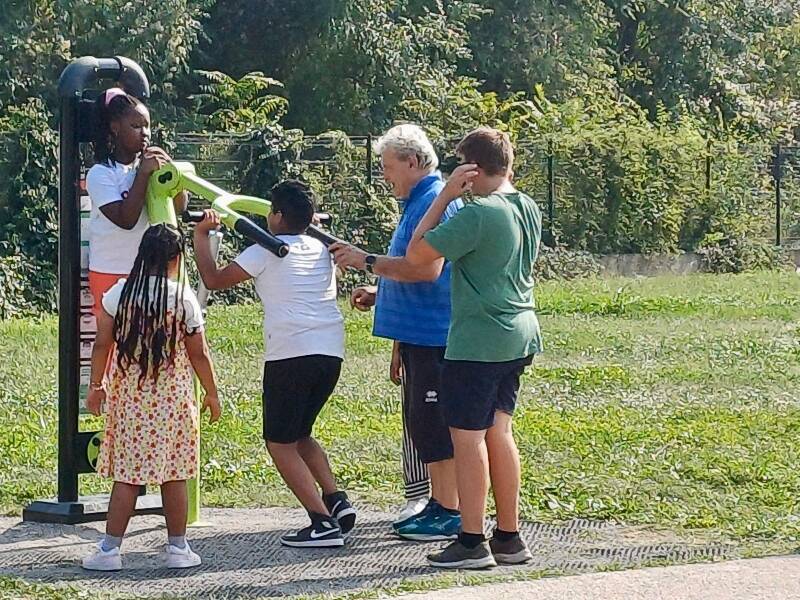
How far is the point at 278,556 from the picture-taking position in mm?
6484

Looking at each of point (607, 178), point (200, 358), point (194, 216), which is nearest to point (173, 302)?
point (200, 358)

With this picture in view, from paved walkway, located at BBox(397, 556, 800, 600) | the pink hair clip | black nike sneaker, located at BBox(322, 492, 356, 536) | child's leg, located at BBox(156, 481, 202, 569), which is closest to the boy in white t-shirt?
black nike sneaker, located at BBox(322, 492, 356, 536)

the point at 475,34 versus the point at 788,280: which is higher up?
the point at 475,34

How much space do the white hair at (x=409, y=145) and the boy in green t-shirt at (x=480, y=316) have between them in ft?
1.75

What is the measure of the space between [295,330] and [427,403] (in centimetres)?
76

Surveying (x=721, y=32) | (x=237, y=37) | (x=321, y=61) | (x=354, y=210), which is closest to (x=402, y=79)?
(x=321, y=61)

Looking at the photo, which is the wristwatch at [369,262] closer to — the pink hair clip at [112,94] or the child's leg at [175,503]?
the child's leg at [175,503]

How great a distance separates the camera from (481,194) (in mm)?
6215

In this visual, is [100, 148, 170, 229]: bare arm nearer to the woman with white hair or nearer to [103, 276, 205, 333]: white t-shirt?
[103, 276, 205, 333]: white t-shirt

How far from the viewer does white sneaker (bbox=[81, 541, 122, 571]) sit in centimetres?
613

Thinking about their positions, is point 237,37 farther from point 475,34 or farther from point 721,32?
point 721,32

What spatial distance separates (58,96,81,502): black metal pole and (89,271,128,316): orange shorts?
0.75 feet

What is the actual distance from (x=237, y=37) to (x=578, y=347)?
15.1 metres

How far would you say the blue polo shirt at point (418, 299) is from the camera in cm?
676
